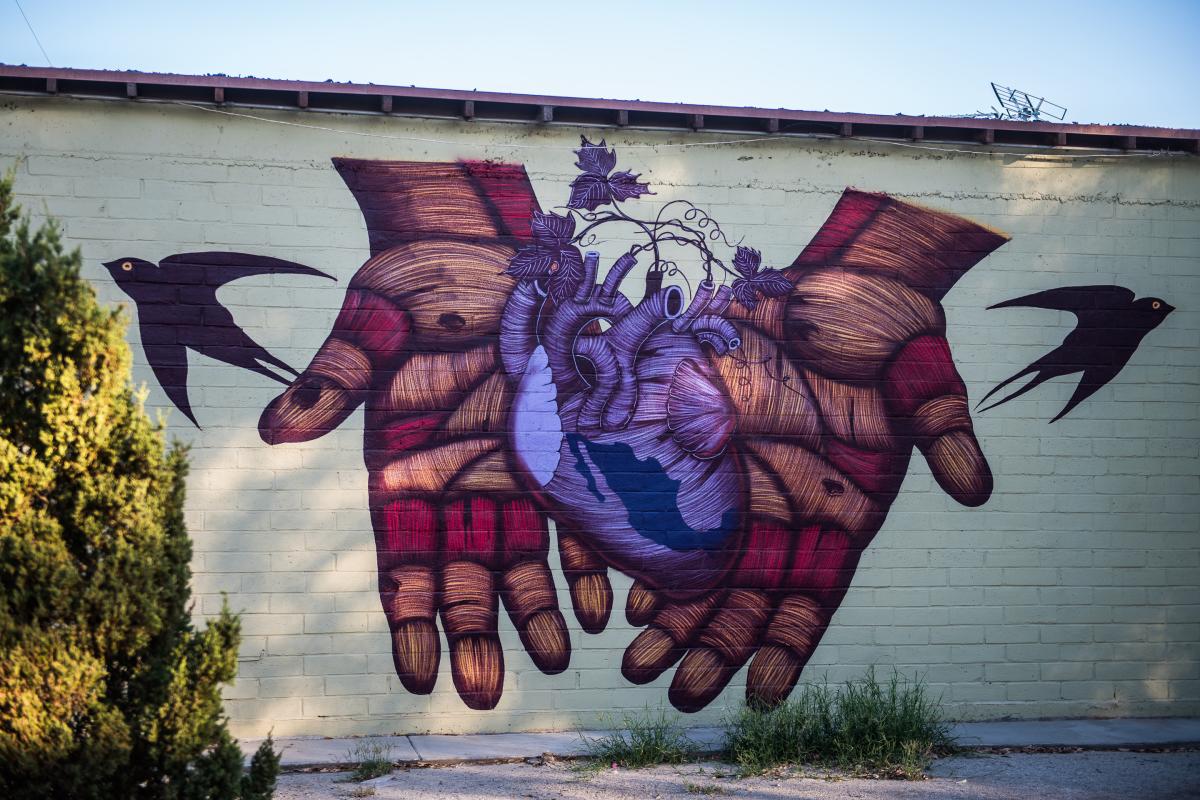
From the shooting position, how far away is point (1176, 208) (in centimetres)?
798

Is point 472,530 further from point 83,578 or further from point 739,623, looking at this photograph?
point 83,578

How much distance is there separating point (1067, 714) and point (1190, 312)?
2.90 meters

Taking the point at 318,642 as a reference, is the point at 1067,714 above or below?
below

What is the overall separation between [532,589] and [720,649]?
129 cm

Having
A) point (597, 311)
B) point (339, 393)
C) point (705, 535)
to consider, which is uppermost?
point (597, 311)

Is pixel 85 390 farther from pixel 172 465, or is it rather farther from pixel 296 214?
pixel 296 214

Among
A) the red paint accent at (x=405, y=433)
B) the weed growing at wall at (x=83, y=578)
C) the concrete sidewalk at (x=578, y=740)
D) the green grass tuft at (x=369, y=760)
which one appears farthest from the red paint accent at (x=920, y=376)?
the weed growing at wall at (x=83, y=578)

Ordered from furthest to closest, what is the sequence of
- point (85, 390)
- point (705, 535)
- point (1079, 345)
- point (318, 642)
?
point (1079, 345) < point (705, 535) < point (318, 642) < point (85, 390)

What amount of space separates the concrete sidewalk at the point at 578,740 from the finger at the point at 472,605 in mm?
324

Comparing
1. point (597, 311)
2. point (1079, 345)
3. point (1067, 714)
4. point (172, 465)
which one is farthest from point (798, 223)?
point (172, 465)

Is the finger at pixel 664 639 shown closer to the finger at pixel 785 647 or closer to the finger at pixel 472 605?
the finger at pixel 785 647

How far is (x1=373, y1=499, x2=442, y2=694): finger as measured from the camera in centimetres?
699

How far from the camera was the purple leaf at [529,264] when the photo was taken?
7273mm

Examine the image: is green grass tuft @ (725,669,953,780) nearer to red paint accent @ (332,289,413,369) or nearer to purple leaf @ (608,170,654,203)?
red paint accent @ (332,289,413,369)
